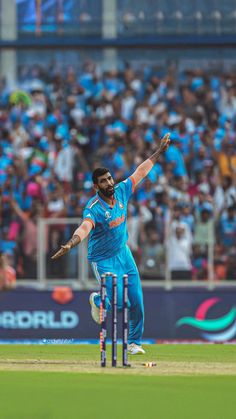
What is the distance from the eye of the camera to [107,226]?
1364 cm

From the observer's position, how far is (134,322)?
13.8 meters

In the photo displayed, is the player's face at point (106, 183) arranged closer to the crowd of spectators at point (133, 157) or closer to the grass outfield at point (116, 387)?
the grass outfield at point (116, 387)

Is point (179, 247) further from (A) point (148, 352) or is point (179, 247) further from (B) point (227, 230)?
(A) point (148, 352)

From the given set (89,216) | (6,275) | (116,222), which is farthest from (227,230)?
(89,216)

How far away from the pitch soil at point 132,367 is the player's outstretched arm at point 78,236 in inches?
45.3

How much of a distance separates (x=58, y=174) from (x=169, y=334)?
4.67m

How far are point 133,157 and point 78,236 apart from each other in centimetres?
1233

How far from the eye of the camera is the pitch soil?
1220 cm

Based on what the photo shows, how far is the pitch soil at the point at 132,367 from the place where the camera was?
12.2 m

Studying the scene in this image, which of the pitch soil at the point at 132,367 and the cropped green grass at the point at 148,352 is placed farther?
the cropped green grass at the point at 148,352

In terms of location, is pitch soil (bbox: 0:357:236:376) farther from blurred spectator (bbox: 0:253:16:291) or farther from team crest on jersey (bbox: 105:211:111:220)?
blurred spectator (bbox: 0:253:16:291)

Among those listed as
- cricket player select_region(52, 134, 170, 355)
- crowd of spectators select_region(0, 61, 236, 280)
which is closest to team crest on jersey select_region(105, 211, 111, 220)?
cricket player select_region(52, 134, 170, 355)

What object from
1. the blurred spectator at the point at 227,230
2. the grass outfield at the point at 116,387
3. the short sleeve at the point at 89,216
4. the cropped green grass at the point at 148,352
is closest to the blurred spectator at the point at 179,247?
the blurred spectator at the point at 227,230

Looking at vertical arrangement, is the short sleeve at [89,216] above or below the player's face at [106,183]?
below
